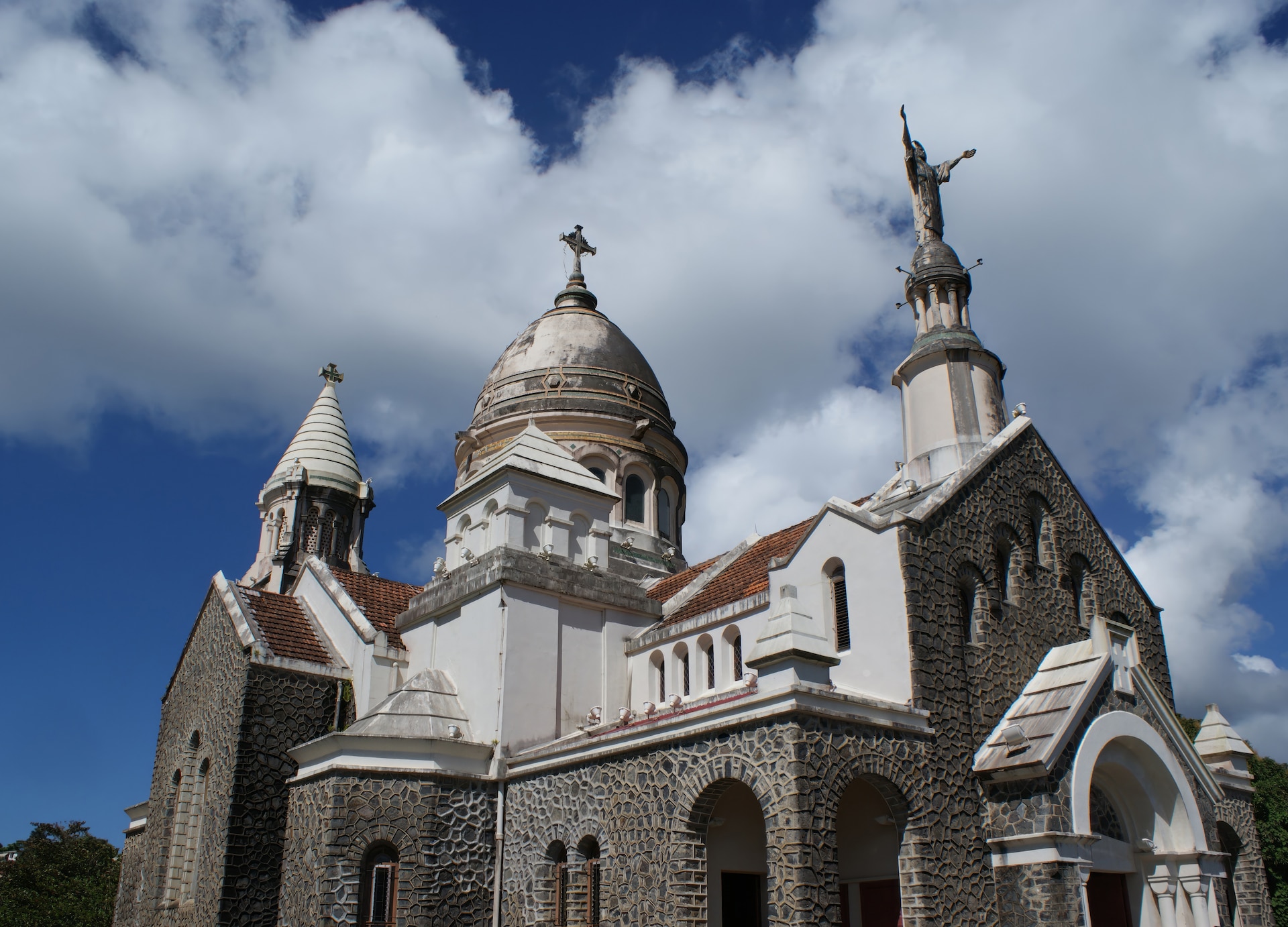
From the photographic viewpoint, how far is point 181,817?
22.7 meters

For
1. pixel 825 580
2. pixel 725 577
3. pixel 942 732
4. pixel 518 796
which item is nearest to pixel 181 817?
pixel 518 796

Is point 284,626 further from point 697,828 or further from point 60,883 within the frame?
point 60,883

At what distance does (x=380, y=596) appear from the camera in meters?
25.9

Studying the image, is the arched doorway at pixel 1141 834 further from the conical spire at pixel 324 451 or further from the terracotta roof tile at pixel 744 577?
the conical spire at pixel 324 451

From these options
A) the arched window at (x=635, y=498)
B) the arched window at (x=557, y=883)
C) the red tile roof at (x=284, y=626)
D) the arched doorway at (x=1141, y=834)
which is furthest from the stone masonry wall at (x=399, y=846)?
the arched window at (x=635, y=498)

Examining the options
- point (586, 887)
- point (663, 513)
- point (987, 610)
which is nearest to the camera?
point (586, 887)

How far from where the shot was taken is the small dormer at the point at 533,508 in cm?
2311

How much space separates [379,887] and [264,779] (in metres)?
4.05

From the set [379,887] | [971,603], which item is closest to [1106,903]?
[971,603]

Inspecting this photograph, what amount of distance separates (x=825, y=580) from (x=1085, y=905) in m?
6.23

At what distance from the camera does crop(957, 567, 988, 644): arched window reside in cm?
1794

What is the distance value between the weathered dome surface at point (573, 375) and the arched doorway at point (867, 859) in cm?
1531

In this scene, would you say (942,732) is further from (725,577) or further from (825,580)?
(725,577)

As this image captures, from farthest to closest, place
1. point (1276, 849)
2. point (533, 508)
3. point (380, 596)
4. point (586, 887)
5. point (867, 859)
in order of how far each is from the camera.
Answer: point (1276, 849), point (380, 596), point (533, 508), point (586, 887), point (867, 859)
